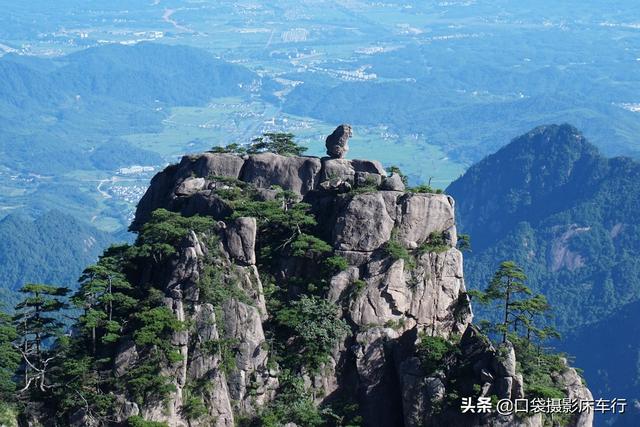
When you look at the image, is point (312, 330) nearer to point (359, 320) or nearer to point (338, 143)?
point (359, 320)

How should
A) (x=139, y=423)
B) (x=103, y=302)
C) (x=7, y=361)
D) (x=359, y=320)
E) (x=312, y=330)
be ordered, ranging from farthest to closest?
(x=359, y=320)
(x=103, y=302)
(x=312, y=330)
(x=7, y=361)
(x=139, y=423)

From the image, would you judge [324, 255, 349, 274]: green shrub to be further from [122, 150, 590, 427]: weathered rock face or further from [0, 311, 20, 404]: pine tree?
[0, 311, 20, 404]: pine tree

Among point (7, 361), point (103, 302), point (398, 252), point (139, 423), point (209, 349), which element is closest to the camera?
point (139, 423)

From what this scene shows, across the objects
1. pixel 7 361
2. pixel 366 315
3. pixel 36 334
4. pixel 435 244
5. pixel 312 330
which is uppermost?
pixel 435 244

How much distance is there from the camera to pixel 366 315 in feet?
157

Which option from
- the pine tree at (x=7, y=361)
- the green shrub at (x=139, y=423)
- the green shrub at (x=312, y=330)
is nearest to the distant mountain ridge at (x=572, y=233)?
the green shrub at (x=312, y=330)

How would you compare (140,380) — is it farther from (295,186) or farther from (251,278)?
(295,186)

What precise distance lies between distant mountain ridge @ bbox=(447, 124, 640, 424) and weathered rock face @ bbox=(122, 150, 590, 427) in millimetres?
72747

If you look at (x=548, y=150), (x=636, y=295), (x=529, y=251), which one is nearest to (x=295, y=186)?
(x=636, y=295)

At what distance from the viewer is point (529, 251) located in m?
158

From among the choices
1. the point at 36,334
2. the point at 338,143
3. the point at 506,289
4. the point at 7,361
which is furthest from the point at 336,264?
the point at 7,361

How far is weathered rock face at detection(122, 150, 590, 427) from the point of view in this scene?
4462cm

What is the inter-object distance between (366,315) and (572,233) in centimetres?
11557

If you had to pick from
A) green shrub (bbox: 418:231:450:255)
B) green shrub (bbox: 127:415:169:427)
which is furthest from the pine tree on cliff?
green shrub (bbox: 418:231:450:255)
